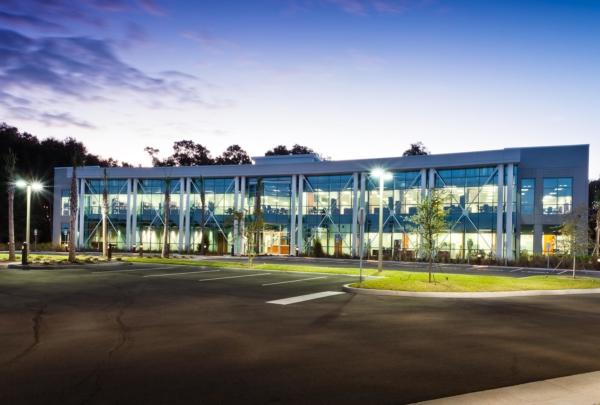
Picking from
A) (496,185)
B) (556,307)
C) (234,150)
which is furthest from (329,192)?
(234,150)

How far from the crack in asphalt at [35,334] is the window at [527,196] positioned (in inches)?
1542

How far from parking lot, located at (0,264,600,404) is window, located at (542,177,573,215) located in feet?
87.8

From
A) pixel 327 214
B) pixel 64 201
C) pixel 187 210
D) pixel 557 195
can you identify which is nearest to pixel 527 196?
pixel 557 195

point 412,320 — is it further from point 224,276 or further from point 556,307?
point 224,276

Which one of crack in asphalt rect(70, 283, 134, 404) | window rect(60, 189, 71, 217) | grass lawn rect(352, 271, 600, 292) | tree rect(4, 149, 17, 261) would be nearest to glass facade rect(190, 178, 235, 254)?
window rect(60, 189, 71, 217)

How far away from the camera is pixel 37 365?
8164mm

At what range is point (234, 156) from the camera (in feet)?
342

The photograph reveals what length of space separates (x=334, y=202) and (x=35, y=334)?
39621mm

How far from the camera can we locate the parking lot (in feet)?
23.1

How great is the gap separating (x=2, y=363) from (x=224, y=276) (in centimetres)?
1713

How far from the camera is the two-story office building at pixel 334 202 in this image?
138ft

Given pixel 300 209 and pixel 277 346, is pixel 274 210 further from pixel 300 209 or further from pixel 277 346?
pixel 277 346

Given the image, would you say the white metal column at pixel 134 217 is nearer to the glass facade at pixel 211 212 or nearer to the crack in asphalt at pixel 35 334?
the glass facade at pixel 211 212

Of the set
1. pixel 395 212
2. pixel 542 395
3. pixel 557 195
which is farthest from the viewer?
pixel 395 212
